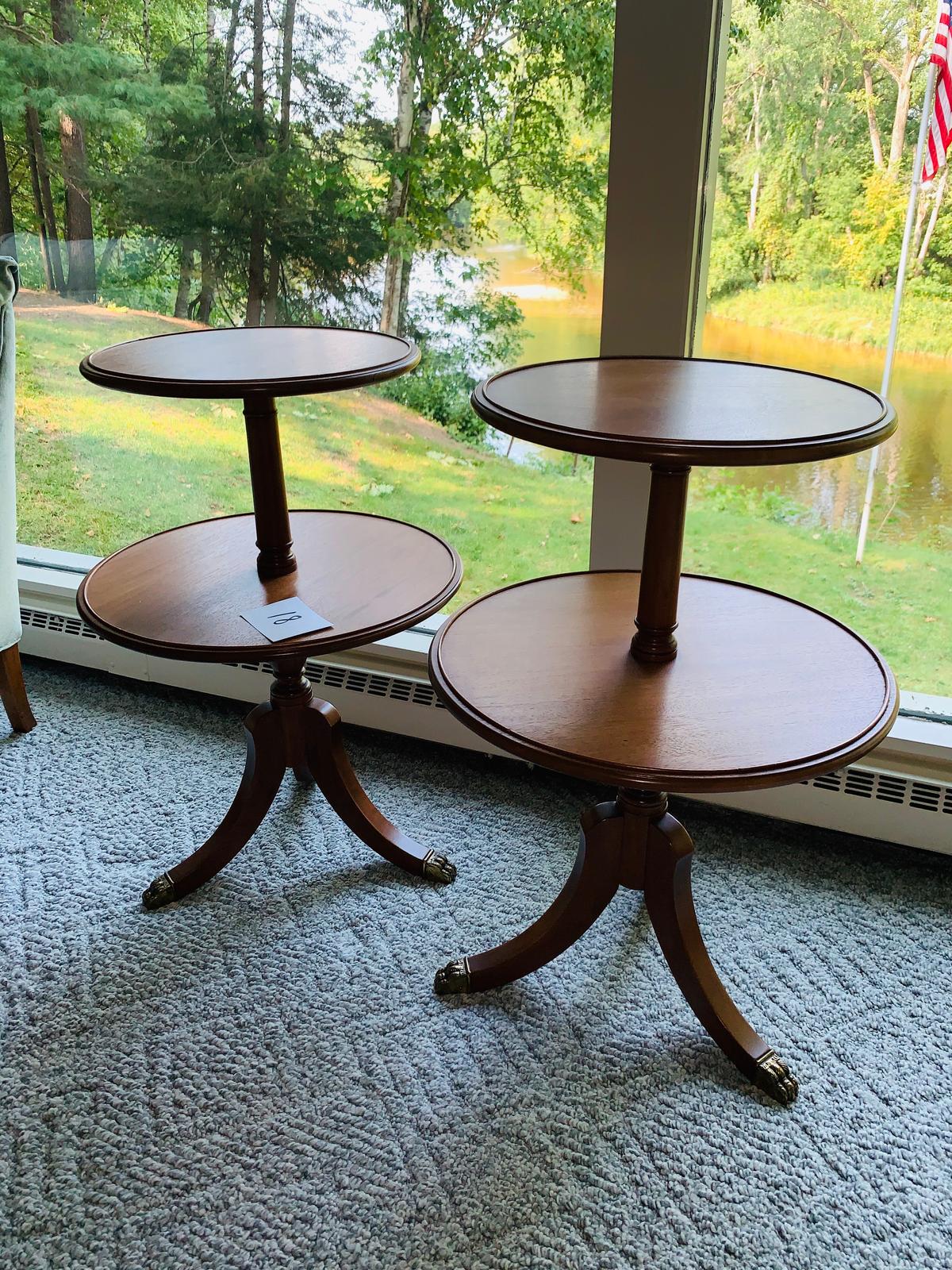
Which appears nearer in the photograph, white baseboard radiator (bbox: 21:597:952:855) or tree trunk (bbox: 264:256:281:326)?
white baseboard radiator (bbox: 21:597:952:855)

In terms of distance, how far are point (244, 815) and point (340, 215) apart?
1.18 m

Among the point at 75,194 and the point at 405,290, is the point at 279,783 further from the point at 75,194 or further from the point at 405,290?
the point at 75,194

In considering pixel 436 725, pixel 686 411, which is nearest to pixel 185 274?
pixel 436 725

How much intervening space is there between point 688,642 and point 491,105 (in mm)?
1087

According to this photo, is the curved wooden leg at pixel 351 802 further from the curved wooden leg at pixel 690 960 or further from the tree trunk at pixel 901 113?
the tree trunk at pixel 901 113

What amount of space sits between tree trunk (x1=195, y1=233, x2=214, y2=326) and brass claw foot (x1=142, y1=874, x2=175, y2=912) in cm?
118

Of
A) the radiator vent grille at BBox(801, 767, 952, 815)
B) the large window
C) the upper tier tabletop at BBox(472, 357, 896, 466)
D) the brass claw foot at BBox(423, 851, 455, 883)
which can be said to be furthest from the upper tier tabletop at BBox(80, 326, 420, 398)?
the radiator vent grille at BBox(801, 767, 952, 815)

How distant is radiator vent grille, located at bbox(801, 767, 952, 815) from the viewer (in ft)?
5.80

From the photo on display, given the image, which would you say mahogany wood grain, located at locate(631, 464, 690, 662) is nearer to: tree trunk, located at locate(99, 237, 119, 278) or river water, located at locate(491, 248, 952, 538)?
river water, located at locate(491, 248, 952, 538)

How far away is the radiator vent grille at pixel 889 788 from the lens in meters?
1.77

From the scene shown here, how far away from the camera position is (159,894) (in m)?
1.74

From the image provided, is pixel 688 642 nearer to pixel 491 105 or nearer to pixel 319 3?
pixel 491 105

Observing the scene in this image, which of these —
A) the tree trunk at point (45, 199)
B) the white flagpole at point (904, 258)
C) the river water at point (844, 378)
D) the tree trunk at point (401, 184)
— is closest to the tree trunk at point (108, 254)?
the tree trunk at point (45, 199)

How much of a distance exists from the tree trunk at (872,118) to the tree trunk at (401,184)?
2.61 feet
